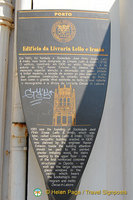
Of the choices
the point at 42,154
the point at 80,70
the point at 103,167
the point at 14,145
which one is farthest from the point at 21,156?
the point at 80,70

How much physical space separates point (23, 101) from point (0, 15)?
161cm

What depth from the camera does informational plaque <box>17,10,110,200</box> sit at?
334 cm

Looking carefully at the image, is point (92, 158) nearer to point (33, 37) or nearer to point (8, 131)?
point (8, 131)

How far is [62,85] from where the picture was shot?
11.4ft

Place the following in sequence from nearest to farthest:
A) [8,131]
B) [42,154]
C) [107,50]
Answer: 1. [42,154]
2. [107,50]
3. [8,131]

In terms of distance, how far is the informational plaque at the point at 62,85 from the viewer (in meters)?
3.34

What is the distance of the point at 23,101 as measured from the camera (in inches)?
134
